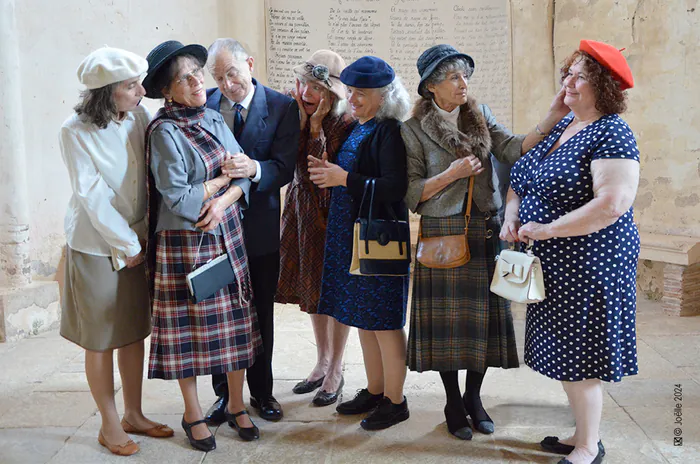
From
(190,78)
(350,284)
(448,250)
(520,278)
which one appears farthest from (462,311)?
(190,78)

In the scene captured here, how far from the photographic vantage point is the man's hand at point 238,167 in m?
2.87

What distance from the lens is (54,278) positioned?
5.08m

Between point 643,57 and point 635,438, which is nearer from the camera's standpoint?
point 635,438

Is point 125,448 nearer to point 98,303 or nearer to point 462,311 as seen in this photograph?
point 98,303

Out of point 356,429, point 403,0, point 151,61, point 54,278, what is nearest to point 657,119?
point 403,0

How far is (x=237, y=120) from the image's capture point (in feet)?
10.2

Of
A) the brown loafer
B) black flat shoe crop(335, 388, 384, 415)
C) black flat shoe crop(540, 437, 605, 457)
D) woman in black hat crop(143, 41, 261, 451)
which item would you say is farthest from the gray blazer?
black flat shoe crop(540, 437, 605, 457)

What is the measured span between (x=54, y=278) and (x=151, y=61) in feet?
9.60

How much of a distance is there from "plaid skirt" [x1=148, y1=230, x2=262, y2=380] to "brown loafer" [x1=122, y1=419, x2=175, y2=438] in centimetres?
41

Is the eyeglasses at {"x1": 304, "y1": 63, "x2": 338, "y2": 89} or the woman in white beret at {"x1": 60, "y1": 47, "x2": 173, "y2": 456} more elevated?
the eyeglasses at {"x1": 304, "y1": 63, "x2": 338, "y2": 89}

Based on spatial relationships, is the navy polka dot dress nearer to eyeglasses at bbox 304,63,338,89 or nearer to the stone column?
eyeglasses at bbox 304,63,338,89

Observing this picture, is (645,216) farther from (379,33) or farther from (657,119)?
(379,33)

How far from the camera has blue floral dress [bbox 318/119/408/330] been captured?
9.80ft

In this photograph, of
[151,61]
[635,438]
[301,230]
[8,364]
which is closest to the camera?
[151,61]
